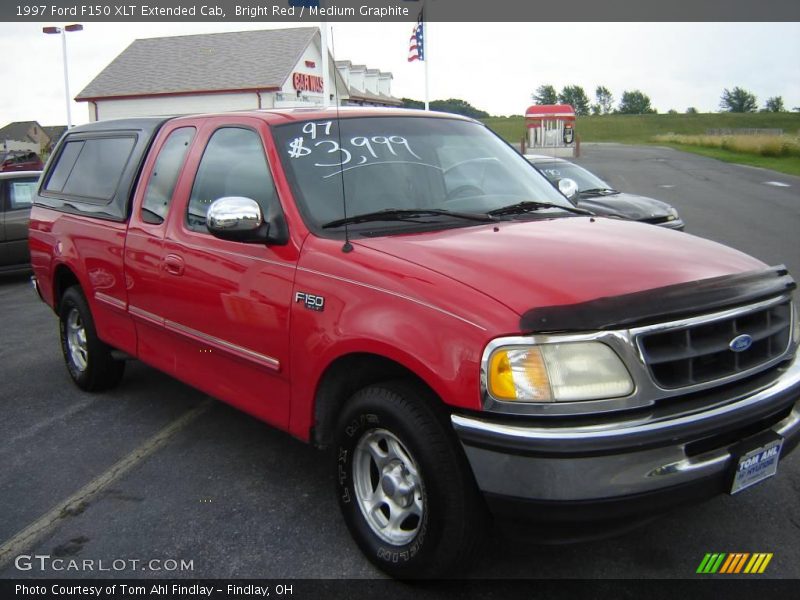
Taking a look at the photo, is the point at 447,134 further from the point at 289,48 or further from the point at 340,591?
the point at 289,48

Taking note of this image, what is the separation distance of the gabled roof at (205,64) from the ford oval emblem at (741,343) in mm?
37397

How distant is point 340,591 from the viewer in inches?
117

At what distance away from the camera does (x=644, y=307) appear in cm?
256

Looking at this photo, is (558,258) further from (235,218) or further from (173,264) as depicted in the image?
(173,264)

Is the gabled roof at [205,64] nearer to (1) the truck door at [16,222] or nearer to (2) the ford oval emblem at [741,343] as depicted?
(1) the truck door at [16,222]

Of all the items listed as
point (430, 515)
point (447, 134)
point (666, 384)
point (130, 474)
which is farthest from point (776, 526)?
point (130, 474)

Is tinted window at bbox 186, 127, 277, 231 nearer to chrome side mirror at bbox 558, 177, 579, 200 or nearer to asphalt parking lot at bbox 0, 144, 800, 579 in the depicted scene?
asphalt parking lot at bbox 0, 144, 800, 579

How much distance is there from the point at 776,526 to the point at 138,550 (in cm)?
285

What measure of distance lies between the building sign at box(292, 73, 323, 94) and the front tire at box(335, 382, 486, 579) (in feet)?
124

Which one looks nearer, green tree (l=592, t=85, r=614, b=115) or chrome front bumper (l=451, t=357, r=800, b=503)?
chrome front bumper (l=451, t=357, r=800, b=503)

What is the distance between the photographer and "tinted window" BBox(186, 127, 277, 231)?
12.1 ft
